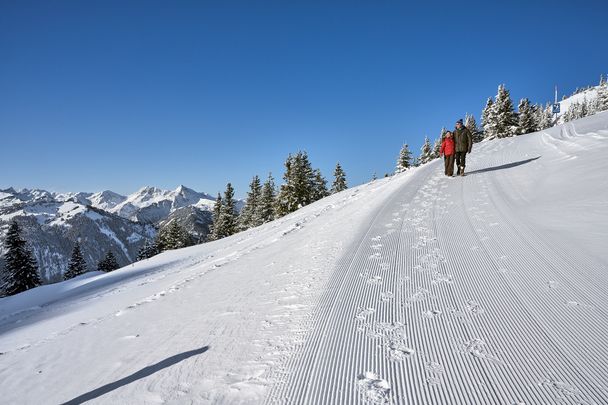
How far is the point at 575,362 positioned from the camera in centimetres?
253

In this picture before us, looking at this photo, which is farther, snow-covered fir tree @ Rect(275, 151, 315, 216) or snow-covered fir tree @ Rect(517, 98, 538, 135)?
snow-covered fir tree @ Rect(517, 98, 538, 135)

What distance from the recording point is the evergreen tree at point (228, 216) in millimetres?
44031

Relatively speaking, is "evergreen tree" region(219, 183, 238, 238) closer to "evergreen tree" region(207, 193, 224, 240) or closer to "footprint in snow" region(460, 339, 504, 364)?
"evergreen tree" region(207, 193, 224, 240)

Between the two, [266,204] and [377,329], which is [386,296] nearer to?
[377,329]

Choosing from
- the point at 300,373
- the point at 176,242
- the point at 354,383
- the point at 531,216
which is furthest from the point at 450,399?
the point at 176,242

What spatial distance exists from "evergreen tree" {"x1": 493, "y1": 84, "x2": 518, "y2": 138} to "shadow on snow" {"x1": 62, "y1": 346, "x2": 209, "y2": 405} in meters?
53.2

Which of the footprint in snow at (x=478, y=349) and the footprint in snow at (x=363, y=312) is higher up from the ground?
the footprint in snow at (x=363, y=312)

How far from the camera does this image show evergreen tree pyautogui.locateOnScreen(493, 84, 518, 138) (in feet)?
148

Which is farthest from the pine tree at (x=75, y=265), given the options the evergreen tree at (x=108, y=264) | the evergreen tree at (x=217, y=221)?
the evergreen tree at (x=217, y=221)

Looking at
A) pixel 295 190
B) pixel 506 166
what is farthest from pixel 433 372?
pixel 295 190

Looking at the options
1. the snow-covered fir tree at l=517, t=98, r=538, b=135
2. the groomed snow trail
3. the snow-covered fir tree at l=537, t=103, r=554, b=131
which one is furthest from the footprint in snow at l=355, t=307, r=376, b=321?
the snow-covered fir tree at l=537, t=103, r=554, b=131

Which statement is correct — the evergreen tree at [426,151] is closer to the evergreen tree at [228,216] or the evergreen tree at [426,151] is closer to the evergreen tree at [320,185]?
the evergreen tree at [320,185]

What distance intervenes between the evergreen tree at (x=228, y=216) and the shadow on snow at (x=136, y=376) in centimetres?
4151

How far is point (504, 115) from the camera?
149 feet
